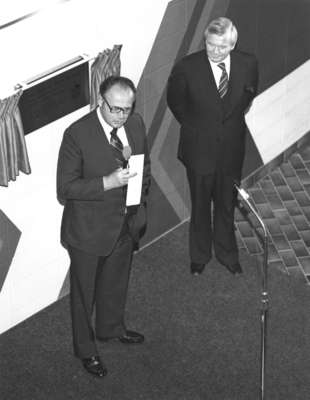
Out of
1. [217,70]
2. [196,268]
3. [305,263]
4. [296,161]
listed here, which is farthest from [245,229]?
[217,70]

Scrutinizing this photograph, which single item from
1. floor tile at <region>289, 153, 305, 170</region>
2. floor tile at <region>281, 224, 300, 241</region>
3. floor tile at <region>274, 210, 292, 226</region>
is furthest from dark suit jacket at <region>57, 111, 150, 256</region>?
floor tile at <region>289, 153, 305, 170</region>

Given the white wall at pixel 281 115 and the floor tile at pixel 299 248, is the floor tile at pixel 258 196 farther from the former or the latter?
the floor tile at pixel 299 248

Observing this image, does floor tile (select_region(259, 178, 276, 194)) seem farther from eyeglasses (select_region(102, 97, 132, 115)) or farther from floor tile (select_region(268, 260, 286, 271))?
eyeglasses (select_region(102, 97, 132, 115))

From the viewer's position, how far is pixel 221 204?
6.60 metres

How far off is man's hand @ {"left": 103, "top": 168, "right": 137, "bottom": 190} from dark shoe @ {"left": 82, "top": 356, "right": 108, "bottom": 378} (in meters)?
1.18

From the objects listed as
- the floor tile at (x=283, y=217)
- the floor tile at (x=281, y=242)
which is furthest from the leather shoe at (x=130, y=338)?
the floor tile at (x=283, y=217)

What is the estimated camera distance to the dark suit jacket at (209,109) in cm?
609

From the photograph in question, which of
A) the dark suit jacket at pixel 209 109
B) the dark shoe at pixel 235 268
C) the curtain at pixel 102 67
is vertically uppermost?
the curtain at pixel 102 67

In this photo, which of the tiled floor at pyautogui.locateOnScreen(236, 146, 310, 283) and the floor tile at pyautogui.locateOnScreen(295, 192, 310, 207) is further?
the floor tile at pyautogui.locateOnScreen(295, 192, 310, 207)

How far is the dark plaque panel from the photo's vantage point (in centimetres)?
559

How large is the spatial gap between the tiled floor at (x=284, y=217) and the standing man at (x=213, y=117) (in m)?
0.41

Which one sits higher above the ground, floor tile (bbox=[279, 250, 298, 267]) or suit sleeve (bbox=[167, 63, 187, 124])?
suit sleeve (bbox=[167, 63, 187, 124])

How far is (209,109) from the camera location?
6156 mm

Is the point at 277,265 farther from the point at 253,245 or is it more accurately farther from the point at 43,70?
the point at 43,70
